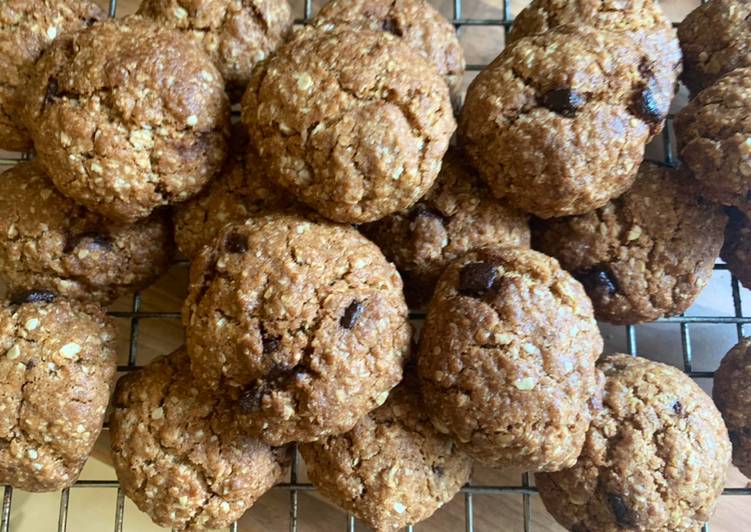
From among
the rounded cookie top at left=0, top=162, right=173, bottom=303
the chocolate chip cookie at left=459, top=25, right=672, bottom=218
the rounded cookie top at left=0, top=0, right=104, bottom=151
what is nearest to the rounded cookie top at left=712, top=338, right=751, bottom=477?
the chocolate chip cookie at left=459, top=25, right=672, bottom=218

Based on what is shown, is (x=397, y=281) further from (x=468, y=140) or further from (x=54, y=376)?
(x=54, y=376)

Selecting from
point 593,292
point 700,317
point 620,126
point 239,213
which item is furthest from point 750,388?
point 239,213

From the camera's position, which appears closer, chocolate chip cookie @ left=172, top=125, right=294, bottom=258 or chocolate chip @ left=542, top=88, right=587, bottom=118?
chocolate chip @ left=542, top=88, right=587, bottom=118

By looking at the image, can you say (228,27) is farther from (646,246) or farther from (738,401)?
(738,401)

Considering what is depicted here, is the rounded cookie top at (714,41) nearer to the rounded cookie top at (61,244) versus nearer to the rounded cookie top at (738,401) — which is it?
the rounded cookie top at (738,401)

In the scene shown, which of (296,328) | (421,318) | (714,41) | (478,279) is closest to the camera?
(296,328)

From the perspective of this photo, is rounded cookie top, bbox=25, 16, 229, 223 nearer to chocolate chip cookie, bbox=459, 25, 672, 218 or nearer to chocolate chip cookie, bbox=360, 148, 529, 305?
chocolate chip cookie, bbox=360, 148, 529, 305

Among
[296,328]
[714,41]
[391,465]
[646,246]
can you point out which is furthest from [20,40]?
[714,41]
